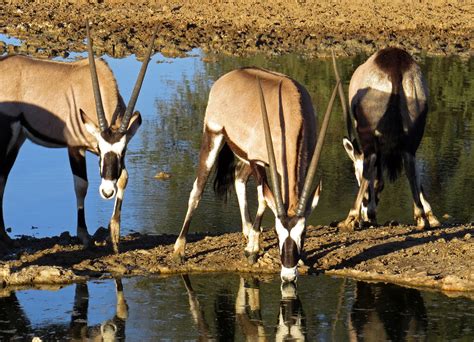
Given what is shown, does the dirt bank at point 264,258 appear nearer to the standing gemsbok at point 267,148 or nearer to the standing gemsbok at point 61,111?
the standing gemsbok at point 267,148

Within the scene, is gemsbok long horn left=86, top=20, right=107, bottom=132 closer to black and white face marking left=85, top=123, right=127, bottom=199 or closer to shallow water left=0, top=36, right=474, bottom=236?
black and white face marking left=85, top=123, right=127, bottom=199

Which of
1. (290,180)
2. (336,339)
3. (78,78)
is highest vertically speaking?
(78,78)

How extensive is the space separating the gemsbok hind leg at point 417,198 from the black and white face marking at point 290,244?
10.3ft

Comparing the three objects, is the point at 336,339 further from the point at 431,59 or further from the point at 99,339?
the point at 431,59

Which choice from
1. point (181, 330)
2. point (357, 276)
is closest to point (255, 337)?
point (181, 330)

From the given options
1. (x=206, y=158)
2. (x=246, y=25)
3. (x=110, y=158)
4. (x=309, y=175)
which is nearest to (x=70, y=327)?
(x=309, y=175)

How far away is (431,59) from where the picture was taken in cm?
2544

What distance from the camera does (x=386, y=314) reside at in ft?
28.8

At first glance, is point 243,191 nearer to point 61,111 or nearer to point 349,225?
point 349,225

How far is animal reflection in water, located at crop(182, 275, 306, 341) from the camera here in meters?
8.27

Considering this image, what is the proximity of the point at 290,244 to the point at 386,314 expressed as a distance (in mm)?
867

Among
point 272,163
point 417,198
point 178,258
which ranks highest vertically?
point 272,163

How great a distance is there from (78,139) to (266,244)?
1.95 metres

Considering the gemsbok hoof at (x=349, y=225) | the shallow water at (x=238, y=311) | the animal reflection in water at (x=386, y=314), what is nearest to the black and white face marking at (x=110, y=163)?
the shallow water at (x=238, y=311)
